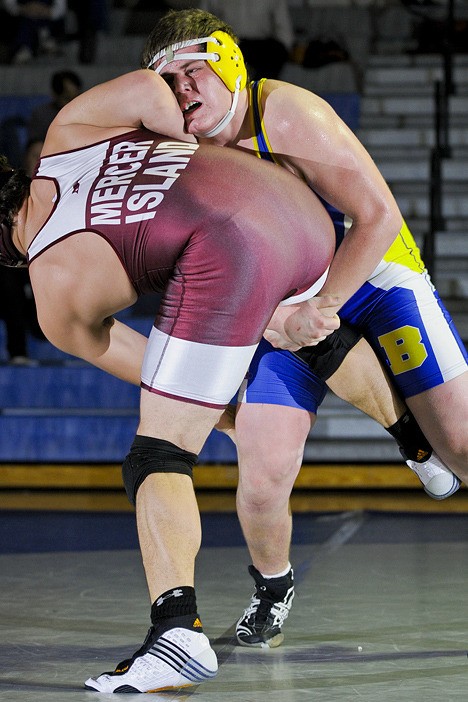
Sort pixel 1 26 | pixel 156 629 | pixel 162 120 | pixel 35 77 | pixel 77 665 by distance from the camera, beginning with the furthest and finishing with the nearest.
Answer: pixel 1 26 → pixel 35 77 → pixel 77 665 → pixel 162 120 → pixel 156 629

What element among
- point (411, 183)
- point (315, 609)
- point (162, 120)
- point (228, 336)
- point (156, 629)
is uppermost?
point (162, 120)

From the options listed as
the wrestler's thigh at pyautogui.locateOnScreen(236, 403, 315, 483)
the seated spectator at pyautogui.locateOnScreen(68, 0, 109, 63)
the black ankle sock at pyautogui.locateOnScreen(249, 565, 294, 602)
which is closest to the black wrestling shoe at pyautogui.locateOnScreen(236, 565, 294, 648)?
the black ankle sock at pyautogui.locateOnScreen(249, 565, 294, 602)

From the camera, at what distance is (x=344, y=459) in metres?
5.75

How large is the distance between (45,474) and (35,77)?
3489 mm

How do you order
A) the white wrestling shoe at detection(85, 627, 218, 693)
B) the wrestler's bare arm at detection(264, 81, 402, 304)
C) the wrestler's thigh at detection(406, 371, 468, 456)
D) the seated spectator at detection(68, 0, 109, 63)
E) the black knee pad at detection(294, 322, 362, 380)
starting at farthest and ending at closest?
the seated spectator at detection(68, 0, 109, 63) → the black knee pad at detection(294, 322, 362, 380) → the wrestler's thigh at detection(406, 371, 468, 456) → the wrestler's bare arm at detection(264, 81, 402, 304) → the white wrestling shoe at detection(85, 627, 218, 693)

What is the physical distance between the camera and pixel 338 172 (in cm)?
226

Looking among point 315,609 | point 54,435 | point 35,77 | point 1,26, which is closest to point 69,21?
point 1,26

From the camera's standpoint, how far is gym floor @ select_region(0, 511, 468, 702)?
223 cm

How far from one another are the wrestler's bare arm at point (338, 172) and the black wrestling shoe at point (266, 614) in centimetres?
77

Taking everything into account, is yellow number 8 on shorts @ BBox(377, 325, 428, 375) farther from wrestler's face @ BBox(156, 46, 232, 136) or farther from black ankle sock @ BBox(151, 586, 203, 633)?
black ankle sock @ BBox(151, 586, 203, 633)

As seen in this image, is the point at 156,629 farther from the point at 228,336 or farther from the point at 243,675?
the point at 228,336

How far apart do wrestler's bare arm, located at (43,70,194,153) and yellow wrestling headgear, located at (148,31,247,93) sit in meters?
0.15

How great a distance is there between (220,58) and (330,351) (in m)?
0.69

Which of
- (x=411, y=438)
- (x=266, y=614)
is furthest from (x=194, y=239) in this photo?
(x=266, y=614)
